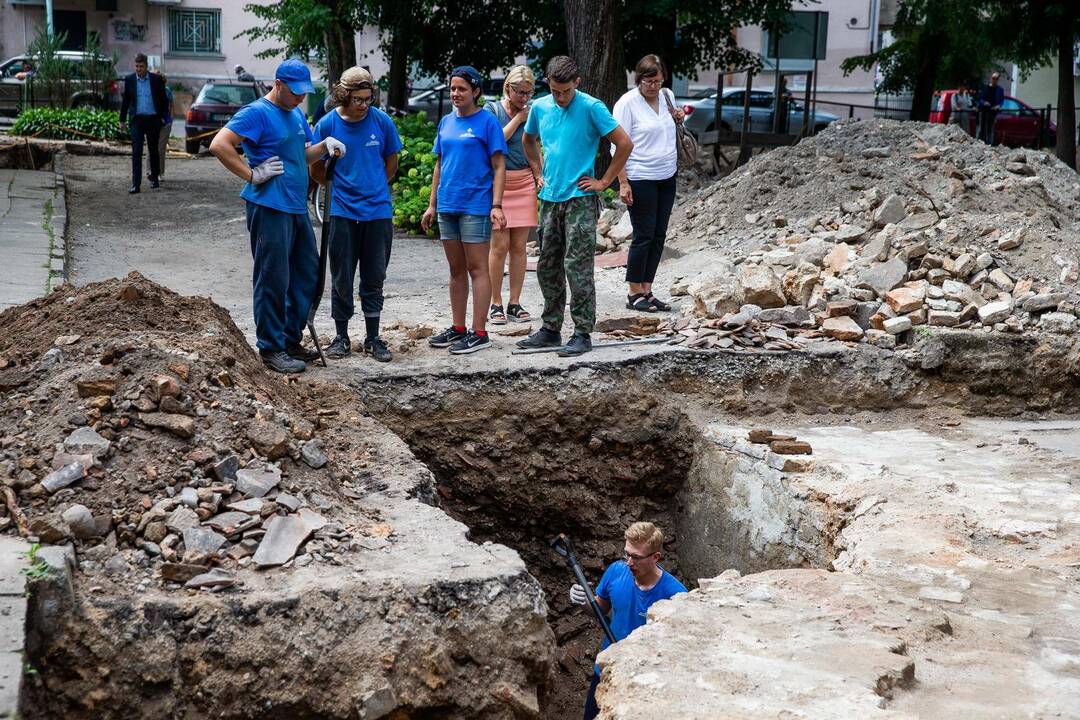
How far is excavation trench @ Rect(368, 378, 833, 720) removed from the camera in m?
6.38

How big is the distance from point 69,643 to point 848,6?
104 ft

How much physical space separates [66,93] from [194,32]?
13304 millimetres

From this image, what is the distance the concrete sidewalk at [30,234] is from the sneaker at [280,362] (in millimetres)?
2448

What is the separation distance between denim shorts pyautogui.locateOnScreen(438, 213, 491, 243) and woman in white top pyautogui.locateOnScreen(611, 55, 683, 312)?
4.16ft

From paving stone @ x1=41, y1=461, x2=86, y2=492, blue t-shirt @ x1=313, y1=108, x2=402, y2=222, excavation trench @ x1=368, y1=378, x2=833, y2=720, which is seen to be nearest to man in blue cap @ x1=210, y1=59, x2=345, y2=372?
blue t-shirt @ x1=313, y1=108, x2=402, y2=222

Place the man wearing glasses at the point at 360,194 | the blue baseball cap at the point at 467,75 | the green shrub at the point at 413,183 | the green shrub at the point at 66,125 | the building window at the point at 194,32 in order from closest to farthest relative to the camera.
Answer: the man wearing glasses at the point at 360,194 → the blue baseball cap at the point at 467,75 → the green shrub at the point at 413,183 → the green shrub at the point at 66,125 → the building window at the point at 194,32

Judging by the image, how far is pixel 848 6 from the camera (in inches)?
Answer: 1246

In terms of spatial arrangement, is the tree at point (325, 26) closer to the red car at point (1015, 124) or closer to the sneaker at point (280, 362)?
the red car at point (1015, 124)

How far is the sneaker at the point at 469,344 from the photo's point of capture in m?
6.72

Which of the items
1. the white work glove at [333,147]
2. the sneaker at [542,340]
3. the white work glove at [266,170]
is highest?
the white work glove at [333,147]

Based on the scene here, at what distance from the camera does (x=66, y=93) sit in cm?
2191

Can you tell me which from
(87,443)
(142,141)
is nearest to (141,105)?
(142,141)

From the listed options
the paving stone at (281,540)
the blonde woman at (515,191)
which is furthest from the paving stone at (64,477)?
the blonde woman at (515,191)

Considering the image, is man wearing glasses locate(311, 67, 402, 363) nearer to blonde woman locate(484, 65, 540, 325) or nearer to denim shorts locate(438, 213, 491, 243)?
denim shorts locate(438, 213, 491, 243)
